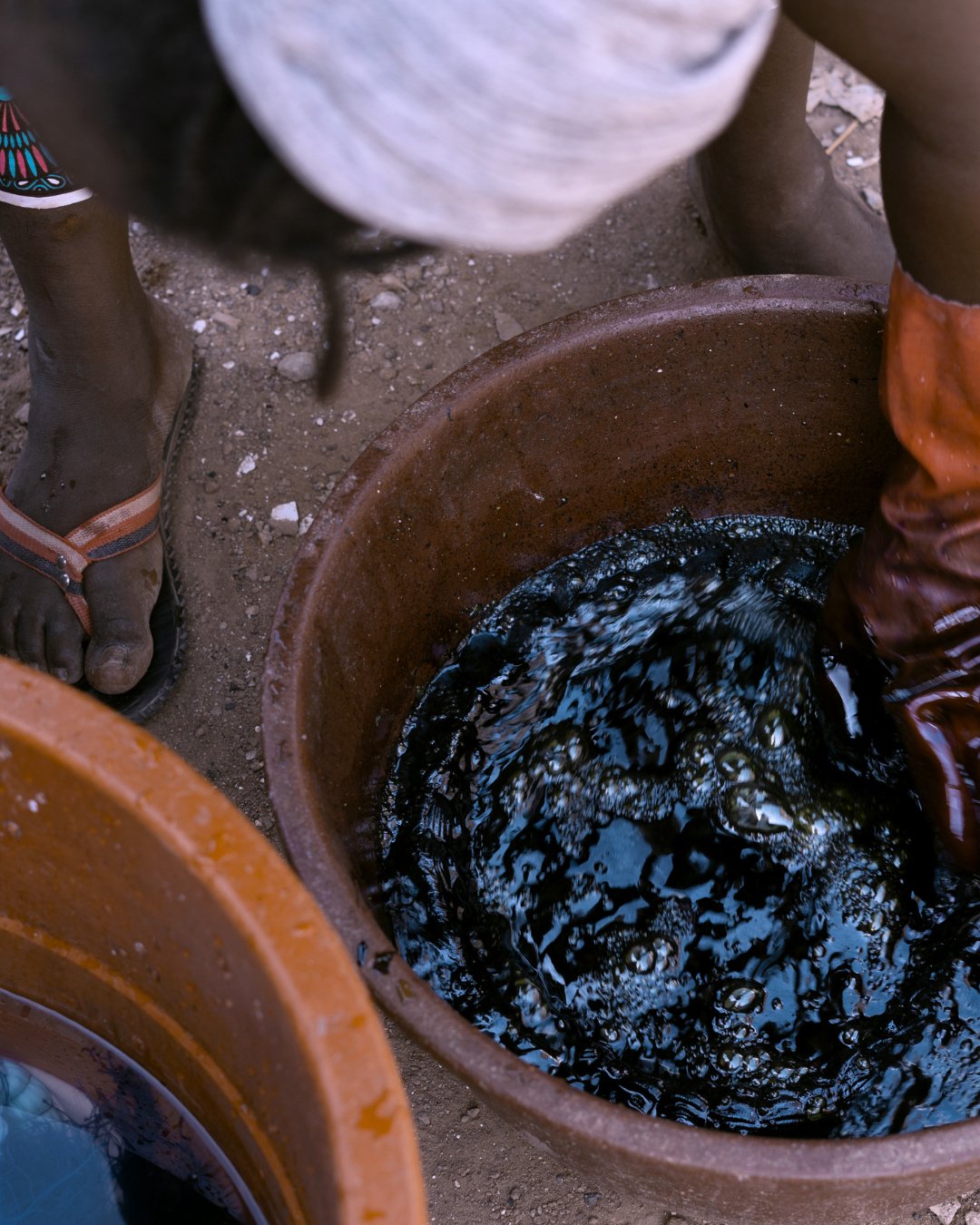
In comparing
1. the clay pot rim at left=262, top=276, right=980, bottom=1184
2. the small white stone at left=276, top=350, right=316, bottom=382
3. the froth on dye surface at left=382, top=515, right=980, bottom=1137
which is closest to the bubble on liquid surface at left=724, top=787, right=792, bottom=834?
the froth on dye surface at left=382, top=515, right=980, bottom=1137

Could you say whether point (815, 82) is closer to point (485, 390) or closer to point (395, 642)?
point (485, 390)

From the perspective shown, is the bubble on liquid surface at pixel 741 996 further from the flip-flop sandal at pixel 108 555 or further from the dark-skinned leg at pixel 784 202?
the dark-skinned leg at pixel 784 202

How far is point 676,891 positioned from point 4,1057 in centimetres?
80

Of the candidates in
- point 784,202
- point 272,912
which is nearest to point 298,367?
point 784,202

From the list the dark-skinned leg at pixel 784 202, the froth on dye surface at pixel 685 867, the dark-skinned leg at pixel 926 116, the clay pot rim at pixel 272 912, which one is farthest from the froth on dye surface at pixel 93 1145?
the dark-skinned leg at pixel 784 202

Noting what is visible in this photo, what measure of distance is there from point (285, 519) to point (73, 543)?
1.16 ft

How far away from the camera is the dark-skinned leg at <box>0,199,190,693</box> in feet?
5.62

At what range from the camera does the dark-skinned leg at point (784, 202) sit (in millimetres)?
1817

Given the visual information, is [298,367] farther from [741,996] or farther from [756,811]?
[741,996]

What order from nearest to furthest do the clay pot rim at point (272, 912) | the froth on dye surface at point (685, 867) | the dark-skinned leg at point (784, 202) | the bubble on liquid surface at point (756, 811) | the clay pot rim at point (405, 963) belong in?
the clay pot rim at point (272, 912) → the clay pot rim at point (405, 963) → the froth on dye surface at point (685, 867) → the bubble on liquid surface at point (756, 811) → the dark-skinned leg at point (784, 202)

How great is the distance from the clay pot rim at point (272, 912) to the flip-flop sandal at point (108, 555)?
0.90 metres

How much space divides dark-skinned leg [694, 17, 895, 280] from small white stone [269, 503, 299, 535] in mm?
931

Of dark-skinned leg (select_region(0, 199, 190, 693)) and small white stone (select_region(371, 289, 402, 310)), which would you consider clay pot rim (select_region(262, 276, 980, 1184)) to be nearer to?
dark-skinned leg (select_region(0, 199, 190, 693))

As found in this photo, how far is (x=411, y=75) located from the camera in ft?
1.94
